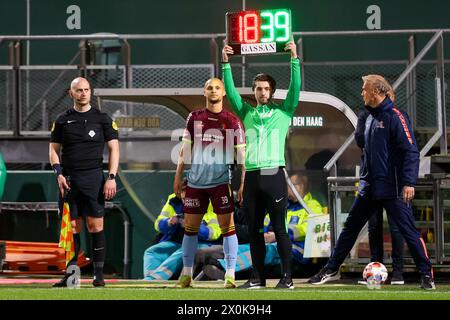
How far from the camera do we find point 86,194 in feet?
36.4

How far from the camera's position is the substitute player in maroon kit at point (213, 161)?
35.3ft

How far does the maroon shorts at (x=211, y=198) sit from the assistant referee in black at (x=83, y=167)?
79cm

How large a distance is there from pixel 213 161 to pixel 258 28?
1.76 metres

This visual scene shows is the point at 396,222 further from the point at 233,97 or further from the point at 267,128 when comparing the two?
the point at 233,97

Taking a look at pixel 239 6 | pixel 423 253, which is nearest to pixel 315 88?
pixel 239 6

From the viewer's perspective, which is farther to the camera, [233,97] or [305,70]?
[305,70]

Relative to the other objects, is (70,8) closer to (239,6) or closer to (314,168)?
(239,6)

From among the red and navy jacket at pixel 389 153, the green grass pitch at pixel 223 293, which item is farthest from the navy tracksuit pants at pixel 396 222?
the green grass pitch at pixel 223 293

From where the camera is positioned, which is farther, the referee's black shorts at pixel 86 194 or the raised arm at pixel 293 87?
the referee's black shorts at pixel 86 194

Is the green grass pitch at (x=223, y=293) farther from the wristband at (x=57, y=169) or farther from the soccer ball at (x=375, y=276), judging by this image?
the wristband at (x=57, y=169)

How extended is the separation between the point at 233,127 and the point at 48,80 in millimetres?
6700

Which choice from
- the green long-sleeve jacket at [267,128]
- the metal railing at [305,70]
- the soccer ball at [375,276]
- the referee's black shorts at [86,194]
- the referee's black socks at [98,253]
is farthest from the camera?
the metal railing at [305,70]

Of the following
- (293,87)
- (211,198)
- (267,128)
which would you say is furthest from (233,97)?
(211,198)

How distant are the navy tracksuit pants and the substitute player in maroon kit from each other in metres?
0.99
